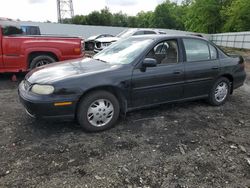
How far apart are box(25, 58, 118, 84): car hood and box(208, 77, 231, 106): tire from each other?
7.86 feet

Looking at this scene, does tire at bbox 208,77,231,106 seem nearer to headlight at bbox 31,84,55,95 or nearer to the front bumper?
the front bumper

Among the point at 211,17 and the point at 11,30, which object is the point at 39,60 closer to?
the point at 11,30

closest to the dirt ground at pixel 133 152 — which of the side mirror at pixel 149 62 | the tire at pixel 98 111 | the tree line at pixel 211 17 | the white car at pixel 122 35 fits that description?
the tire at pixel 98 111

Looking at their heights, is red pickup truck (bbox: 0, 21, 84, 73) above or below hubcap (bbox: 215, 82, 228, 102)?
above

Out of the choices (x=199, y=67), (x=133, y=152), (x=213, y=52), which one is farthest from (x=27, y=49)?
(x=133, y=152)

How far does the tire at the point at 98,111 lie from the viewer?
153 inches

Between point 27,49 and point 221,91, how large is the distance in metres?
5.25

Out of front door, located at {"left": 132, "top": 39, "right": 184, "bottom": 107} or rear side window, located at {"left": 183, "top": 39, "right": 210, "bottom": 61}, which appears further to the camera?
rear side window, located at {"left": 183, "top": 39, "right": 210, "bottom": 61}

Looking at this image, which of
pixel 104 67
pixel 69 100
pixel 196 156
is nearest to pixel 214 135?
pixel 196 156

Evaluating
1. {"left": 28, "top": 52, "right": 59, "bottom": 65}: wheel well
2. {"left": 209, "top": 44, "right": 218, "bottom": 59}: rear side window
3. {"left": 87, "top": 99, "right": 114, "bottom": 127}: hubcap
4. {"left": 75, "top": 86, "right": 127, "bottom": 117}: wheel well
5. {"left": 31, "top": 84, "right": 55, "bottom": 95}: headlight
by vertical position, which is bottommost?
{"left": 87, "top": 99, "right": 114, "bottom": 127}: hubcap

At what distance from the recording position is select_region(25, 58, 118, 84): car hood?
12.7 ft

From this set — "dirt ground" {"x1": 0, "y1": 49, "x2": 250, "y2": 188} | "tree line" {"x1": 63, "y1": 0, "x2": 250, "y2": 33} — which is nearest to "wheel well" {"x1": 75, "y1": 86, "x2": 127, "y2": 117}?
"dirt ground" {"x1": 0, "y1": 49, "x2": 250, "y2": 188}

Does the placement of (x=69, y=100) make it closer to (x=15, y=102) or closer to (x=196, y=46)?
(x=15, y=102)

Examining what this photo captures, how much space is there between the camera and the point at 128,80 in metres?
4.17
